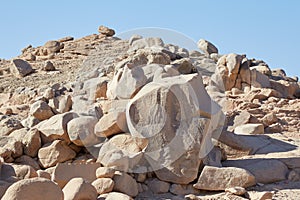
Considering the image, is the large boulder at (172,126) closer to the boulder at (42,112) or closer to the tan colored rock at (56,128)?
the tan colored rock at (56,128)

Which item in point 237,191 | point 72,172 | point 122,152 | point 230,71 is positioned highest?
point 122,152

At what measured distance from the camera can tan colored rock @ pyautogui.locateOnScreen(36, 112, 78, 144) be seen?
7.12 m

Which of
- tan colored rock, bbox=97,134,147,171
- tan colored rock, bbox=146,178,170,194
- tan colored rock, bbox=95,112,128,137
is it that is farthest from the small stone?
tan colored rock, bbox=146,178,170,194

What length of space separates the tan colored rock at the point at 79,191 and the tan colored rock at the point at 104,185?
0.98ft

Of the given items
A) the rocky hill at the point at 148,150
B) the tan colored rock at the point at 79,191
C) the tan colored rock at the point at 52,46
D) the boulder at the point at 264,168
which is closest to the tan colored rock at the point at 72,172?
the rocky hill at the point at 148,150

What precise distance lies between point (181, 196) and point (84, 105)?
356cm

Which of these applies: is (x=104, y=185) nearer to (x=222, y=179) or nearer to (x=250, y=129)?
(x=222, y=179)

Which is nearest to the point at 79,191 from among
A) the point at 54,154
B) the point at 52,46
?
the point at 54,154

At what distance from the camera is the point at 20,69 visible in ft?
72.4

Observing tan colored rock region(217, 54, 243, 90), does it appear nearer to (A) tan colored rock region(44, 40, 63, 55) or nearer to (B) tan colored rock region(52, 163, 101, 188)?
(B) tan colored rock region(52, 163, 101, 188)

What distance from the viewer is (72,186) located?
544 cm

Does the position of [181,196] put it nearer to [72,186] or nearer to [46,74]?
[72,186]

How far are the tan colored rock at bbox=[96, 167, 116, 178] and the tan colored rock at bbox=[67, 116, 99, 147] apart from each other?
85 centimetres

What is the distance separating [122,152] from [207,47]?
16529mm
